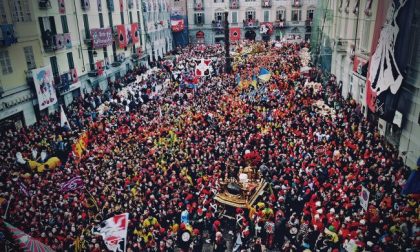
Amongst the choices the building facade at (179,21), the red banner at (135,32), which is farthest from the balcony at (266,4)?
the red banner at (135,32)

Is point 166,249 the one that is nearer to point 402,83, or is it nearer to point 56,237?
point 56,237

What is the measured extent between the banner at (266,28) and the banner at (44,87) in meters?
36.3

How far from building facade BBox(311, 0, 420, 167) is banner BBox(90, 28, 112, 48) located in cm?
2264

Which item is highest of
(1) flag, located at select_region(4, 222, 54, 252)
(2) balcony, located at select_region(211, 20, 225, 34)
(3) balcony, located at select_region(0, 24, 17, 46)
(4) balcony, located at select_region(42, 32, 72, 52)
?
(3) balcony, located at select_region(0, 24, 17, 46)

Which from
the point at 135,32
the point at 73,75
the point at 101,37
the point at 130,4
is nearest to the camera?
the point at 73,75

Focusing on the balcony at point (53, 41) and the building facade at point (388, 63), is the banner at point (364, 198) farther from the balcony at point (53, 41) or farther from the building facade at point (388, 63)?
the balcony at point (53, 41)

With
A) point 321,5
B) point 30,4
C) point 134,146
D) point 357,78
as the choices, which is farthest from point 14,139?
point 321,5

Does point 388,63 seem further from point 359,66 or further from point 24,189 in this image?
point 24,189

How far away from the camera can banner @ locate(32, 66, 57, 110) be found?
2514 centimetres

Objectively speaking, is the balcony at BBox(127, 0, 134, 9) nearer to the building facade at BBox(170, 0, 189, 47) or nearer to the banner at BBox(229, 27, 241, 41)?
the building facade at BBox(170, 0, 189, 47)

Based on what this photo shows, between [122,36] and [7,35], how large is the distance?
18.4m

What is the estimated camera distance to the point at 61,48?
A: 29594mm

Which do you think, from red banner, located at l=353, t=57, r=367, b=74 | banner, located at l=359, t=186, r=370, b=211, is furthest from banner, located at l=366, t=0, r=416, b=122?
banner, located at l=359, t=186, r=370, b=211

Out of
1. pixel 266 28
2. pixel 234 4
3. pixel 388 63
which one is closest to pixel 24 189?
pixel 388 63
